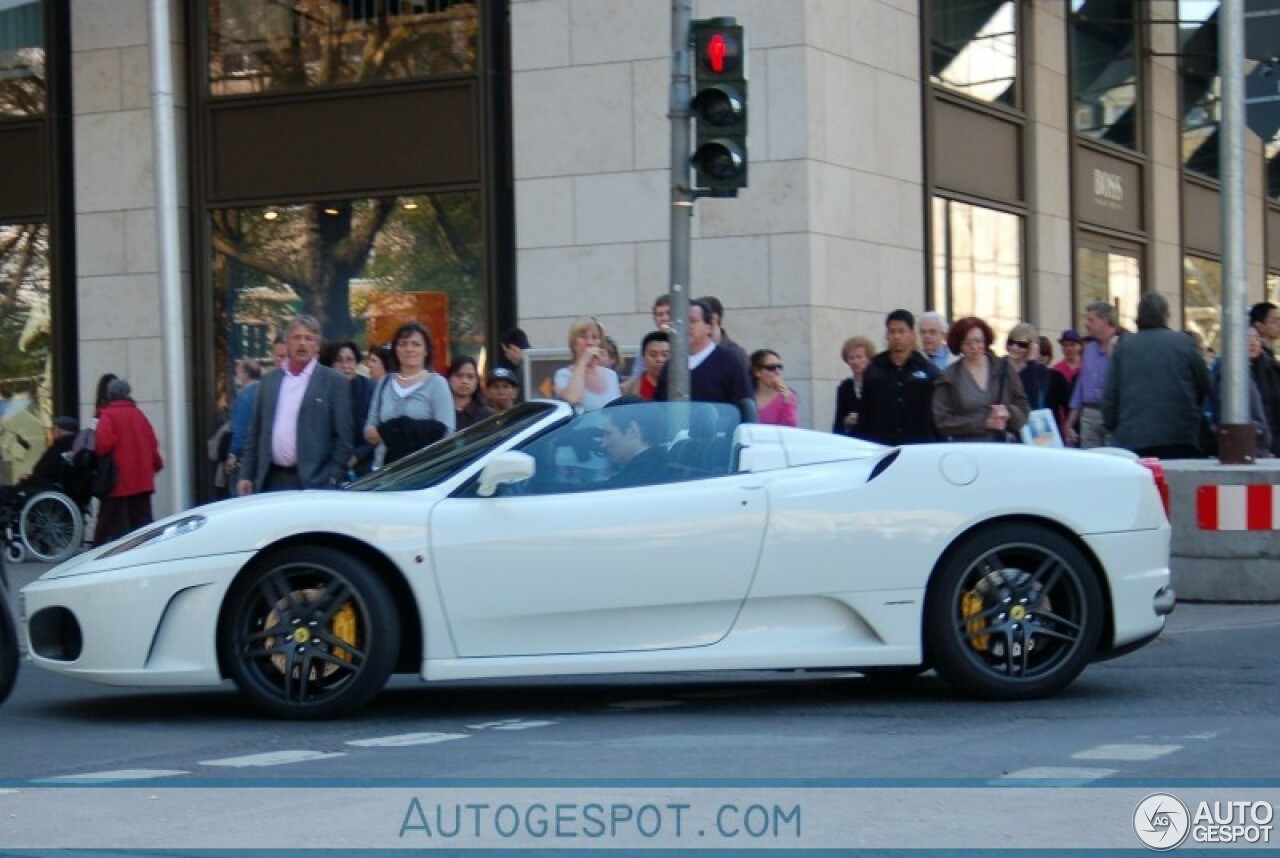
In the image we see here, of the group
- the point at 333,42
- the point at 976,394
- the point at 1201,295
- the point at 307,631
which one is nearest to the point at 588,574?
the point at 307,631

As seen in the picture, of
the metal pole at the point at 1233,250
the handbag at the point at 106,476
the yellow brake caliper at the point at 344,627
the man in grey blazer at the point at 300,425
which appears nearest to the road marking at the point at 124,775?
the yellow brake caliper at the point at 344,627

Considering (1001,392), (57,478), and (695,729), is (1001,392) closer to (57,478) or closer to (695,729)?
(695,729)

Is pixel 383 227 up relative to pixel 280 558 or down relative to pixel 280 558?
up

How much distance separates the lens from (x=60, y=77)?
1873 cm

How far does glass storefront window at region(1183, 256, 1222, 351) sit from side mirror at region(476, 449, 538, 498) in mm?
17999

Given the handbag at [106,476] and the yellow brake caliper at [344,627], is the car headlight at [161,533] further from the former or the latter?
the handbag at [106,476]

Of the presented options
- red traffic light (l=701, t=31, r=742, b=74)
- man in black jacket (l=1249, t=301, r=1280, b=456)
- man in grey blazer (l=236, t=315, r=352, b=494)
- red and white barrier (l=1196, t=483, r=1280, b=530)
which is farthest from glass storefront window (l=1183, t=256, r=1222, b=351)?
man in grey blazer (l=236, t=315, r=352, b=494)

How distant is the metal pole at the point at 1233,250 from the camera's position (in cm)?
1216

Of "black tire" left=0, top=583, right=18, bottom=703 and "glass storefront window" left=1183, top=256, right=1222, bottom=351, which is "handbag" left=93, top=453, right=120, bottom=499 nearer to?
"black tire" left=0, top=583, right=18, bottom=703

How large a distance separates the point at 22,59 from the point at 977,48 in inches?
352

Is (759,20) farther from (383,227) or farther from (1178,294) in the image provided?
(1178,294)

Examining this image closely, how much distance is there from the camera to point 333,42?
1766 cm

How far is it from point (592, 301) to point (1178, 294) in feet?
34.1

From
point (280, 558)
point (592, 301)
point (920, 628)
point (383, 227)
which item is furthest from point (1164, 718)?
point (383, 227)
